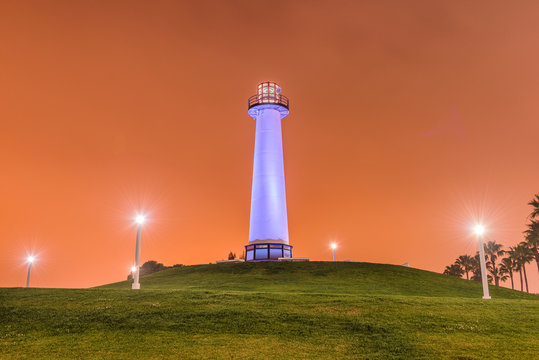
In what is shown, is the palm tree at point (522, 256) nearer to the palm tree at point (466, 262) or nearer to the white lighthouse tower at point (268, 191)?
the palm tree at point (466, 262)

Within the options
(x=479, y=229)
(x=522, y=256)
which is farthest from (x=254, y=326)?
(x=522, y=256)

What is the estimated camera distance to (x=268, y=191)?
157 feet

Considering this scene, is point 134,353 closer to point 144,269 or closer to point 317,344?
point 317,344

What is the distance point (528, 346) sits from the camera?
1408 cm

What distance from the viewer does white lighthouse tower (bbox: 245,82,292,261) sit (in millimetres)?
46594

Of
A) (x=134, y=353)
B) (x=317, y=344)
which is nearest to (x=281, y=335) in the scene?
(x=317, y=344)

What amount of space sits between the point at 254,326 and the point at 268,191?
32.0 meters

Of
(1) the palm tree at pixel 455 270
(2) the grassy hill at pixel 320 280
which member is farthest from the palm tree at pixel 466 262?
(2) the grassy hill at pixel 320 280

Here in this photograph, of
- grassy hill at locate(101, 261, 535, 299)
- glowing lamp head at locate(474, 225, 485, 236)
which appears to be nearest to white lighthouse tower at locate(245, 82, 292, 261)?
grassy hill at locate(101, 261, 535, 299)

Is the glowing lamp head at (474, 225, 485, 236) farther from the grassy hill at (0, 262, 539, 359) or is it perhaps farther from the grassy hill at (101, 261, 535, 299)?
the grassy hill at (101, 261, 535, 299)

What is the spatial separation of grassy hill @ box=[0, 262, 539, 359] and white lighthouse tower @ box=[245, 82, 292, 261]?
25172 mm

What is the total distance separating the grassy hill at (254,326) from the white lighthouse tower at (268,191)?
25.2m

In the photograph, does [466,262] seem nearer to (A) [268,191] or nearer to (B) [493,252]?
(B) [493,252]

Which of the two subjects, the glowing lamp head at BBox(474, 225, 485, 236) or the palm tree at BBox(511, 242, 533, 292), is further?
the palm tree at BBox(511, 242, 533, 292)
